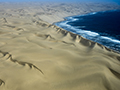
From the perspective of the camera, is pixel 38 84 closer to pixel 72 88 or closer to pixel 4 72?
pixel 72 88

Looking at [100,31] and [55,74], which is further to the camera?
[100,31]

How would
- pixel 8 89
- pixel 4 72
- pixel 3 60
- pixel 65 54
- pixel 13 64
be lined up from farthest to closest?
pixel 65 54, pixel 3 60, pixel 13 64, pixel 4 72, pixel 8 89

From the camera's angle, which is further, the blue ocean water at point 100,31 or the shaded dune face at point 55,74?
the blue ocean water at point 100,31

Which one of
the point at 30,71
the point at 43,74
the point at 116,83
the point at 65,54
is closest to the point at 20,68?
the point at 30,71

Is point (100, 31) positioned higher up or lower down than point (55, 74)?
higher up

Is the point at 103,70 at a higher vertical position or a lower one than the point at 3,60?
higher

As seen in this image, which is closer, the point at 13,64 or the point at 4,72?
the point at 4,72

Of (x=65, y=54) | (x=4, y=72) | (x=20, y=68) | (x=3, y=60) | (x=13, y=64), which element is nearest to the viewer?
(x=4, y=72)

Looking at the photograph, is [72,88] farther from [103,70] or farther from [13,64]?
[13,64]

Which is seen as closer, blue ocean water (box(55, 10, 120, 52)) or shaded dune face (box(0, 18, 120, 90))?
shaded dune face (box(0, 18, 120, 90))
